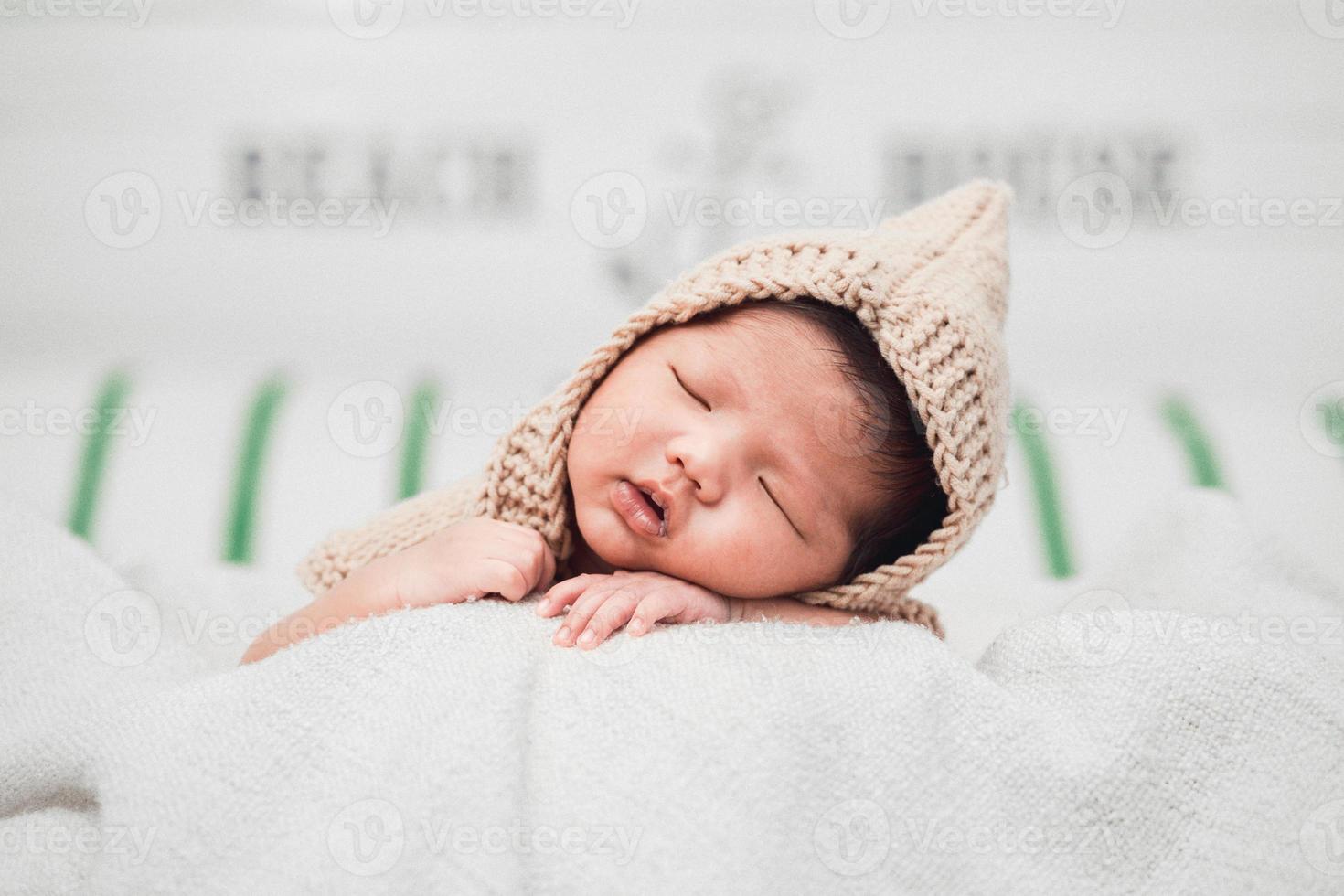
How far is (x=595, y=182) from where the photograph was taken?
6.73ft

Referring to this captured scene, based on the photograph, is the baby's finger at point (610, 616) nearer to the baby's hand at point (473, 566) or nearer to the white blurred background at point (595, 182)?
the baby's hand at point (473, 566)

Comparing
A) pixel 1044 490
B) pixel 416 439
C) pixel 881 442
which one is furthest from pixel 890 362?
pixel 416 439

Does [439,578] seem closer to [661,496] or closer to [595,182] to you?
[661,496]

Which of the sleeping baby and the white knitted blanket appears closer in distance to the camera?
the white knitted blanket

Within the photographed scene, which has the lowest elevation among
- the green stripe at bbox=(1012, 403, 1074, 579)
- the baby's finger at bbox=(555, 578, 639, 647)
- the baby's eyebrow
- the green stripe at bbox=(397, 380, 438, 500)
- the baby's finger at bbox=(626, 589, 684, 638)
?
the green stripe at bbox=(1012, 403, 1074, 579)

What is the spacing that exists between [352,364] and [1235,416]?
5.38 ft

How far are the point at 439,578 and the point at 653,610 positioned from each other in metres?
0.20

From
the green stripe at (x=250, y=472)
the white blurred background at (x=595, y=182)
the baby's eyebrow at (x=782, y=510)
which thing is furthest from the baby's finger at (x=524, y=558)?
the white blurred background at (x=595, y=182)

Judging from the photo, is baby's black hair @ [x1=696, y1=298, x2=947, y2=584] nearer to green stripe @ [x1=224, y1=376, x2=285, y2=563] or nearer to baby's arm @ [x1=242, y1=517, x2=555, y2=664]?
baby's arm @ [x1=242, y1=517, x2=555, y2=664]

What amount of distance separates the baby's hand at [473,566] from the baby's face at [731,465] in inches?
2.4

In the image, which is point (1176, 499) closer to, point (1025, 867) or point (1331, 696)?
point (1331, 696)

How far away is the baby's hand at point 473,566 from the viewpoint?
99 cm

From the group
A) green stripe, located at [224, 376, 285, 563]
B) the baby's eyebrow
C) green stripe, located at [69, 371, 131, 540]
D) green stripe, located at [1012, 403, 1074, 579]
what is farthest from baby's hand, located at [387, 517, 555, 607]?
green stripe, located at [1012, 403, 1074, 579]

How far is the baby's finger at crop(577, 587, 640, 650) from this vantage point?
0.90 metres
